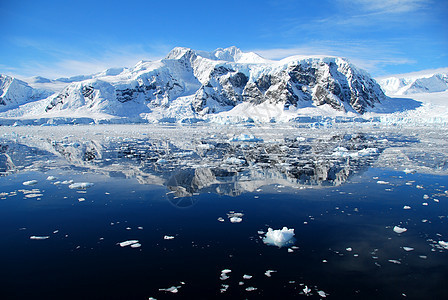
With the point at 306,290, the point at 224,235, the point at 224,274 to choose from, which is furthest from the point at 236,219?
the point at 306,290

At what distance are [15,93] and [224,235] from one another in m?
173

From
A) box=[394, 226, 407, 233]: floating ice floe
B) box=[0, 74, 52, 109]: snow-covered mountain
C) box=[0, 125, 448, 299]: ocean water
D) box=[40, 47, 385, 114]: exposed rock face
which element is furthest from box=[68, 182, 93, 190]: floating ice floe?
box=[0, 74, 52, 109]: snow-covered mountain

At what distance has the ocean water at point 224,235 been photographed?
15.1 feet

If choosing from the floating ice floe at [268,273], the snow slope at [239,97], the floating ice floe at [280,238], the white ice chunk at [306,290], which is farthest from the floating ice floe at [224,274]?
the snow slope at [239,97]

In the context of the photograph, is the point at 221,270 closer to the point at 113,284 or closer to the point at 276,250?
the point at 276,250

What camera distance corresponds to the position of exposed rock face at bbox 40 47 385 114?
107 m

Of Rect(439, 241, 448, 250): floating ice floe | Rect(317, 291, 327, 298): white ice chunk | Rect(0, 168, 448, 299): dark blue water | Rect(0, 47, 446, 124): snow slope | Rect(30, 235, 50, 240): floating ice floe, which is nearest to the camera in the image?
Rect(317, 291, 327, 298): white ice chunk

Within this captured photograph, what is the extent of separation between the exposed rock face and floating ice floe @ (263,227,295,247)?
10166cm

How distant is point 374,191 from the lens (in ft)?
32.4

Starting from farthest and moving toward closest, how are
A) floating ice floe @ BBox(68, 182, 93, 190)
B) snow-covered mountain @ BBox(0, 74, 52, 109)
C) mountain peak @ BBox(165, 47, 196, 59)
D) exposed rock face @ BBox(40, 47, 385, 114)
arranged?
mountain peak @ BBox(165, 47, 196, 59) → snow-covered mountain @ BBox(0, 74, 52, 109) → exposed rock face @ BBox(40, 47, 385, 114) → floating ice floe @ BBox(68, 182, 93, 190)

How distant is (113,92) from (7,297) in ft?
389

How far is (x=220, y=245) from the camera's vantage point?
19.5 ft

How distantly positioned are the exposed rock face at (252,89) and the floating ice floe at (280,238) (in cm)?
10166

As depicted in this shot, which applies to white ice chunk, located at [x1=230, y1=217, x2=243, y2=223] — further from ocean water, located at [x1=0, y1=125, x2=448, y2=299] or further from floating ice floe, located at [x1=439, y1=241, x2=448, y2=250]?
floating ice floe, located at [x1=439, y1=241, x2=448, y2=250]
